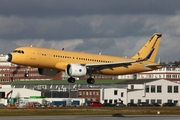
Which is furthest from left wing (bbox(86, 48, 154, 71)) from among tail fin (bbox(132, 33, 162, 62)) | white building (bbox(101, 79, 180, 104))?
white building (bbox(101, 79, 180, 104))

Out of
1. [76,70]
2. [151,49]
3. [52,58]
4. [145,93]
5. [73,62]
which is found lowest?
[145,93]

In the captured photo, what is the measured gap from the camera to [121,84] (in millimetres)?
190500

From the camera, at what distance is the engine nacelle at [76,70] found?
98.7 metres

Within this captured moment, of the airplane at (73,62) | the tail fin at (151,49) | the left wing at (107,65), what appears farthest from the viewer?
the tail fin at (151,49)

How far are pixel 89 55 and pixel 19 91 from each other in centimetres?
7906

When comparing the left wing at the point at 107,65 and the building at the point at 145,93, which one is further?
the building at the point at 145,93

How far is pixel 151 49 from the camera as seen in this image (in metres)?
117

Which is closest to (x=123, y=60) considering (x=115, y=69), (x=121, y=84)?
(x=115, y=69)

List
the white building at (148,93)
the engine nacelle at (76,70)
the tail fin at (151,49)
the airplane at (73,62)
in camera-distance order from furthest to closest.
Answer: the white building at (148,93)
the tail fin at (151,49)
the engine nacelle at (76,70)
the airplane at (73,62)

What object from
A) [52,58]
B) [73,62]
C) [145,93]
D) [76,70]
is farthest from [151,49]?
[145,93]

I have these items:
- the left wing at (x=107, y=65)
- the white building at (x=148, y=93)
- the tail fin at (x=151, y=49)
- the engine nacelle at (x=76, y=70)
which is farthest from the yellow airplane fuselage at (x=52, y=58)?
the white building at (x=148, y=93)

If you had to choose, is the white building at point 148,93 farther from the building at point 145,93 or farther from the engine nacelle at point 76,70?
the engine nacelle at point 76,70

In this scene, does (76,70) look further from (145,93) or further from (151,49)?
(145,93)

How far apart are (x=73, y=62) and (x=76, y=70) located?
1.60 metres
